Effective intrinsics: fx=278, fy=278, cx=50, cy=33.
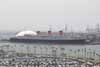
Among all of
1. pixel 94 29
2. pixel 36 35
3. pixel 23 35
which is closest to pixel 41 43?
pixel 36 35

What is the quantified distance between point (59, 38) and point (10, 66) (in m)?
14.4

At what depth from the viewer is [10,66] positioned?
1074 cm

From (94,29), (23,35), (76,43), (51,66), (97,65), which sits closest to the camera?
(51,66)

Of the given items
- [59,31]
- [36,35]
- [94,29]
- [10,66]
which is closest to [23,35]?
[36,35]

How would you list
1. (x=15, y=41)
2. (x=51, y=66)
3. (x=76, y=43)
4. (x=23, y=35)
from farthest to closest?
(x=23, y=35) < (x=15, y=41) < (x=76, y=43) < (x=51, y=66)

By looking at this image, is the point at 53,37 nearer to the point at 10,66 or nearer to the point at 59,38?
the point at 59,38

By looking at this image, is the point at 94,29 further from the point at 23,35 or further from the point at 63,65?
the point at 63,65

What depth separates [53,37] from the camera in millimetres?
25125

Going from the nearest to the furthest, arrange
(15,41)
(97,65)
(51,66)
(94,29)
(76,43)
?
(51,66)
(97,65)
(76,43)
(15,41)
(94,29)

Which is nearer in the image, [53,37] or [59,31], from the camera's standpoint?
[53,37]

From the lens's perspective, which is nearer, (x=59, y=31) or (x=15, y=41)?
(x=15, y=41)

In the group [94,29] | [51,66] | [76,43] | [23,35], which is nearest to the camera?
[51,66]

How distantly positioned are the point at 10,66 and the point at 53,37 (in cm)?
1453

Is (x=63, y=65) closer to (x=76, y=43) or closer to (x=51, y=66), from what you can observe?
(x=51, y=66)
